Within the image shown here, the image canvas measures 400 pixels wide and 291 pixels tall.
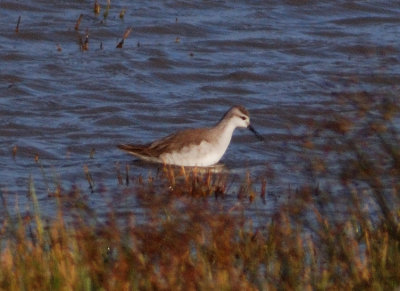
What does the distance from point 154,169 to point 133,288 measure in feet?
18.1

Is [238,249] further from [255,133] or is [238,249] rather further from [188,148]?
[255,133]

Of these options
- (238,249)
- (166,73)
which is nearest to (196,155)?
(166,73)

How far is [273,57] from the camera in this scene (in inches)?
583

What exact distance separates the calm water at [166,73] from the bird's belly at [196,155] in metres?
0.20

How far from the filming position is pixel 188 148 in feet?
33.4

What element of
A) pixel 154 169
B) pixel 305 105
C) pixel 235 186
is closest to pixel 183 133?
pixel 154 169

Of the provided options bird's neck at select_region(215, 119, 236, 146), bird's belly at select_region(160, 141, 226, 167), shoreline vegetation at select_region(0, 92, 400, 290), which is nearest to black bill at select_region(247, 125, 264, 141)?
bird's neck at select_region(215, 119, 236, 146)

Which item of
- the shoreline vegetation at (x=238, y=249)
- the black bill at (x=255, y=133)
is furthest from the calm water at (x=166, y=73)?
the shoreline vegetation at (x=238, y=249)

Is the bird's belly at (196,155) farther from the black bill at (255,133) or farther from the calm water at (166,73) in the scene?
the black bill at (255,133)

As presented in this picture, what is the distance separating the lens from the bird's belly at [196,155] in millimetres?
10172

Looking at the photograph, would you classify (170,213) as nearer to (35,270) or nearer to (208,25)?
(35,270)

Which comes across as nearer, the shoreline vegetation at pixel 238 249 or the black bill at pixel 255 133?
the shoreline vegetation at pixel 238 249

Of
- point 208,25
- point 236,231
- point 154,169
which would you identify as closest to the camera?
point 236,231

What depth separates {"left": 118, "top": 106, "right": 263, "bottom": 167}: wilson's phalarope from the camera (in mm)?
10172
